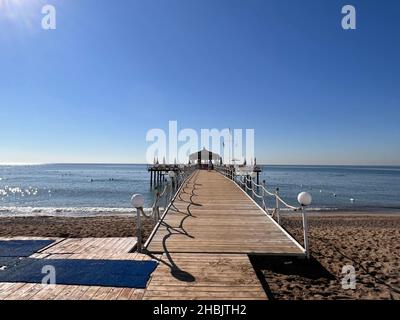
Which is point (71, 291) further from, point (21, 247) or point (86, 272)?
point (21, 247)

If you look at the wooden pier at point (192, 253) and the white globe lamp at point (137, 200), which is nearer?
the wooden pier at point (192, 253)

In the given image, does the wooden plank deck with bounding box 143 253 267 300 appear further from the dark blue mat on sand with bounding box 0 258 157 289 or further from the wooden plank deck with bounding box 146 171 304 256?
the wooden plank deck with bounding box 146 171 304 256

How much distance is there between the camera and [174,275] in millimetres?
4492

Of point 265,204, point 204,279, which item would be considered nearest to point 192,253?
point 204,279

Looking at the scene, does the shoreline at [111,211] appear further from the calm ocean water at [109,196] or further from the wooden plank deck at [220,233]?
the wooden plank deck at [220,233]

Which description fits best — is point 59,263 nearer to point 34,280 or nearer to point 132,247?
point 34,280

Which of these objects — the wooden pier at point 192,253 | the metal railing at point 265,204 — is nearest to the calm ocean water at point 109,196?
the metal railing at point 265,204

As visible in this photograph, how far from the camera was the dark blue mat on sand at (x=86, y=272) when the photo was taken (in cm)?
440

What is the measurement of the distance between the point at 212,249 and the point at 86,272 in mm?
2356

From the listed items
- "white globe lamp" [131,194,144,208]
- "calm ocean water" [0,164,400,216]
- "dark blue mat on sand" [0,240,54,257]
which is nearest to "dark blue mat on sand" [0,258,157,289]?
"dark blue mat on sand" [0,240,54,257]
